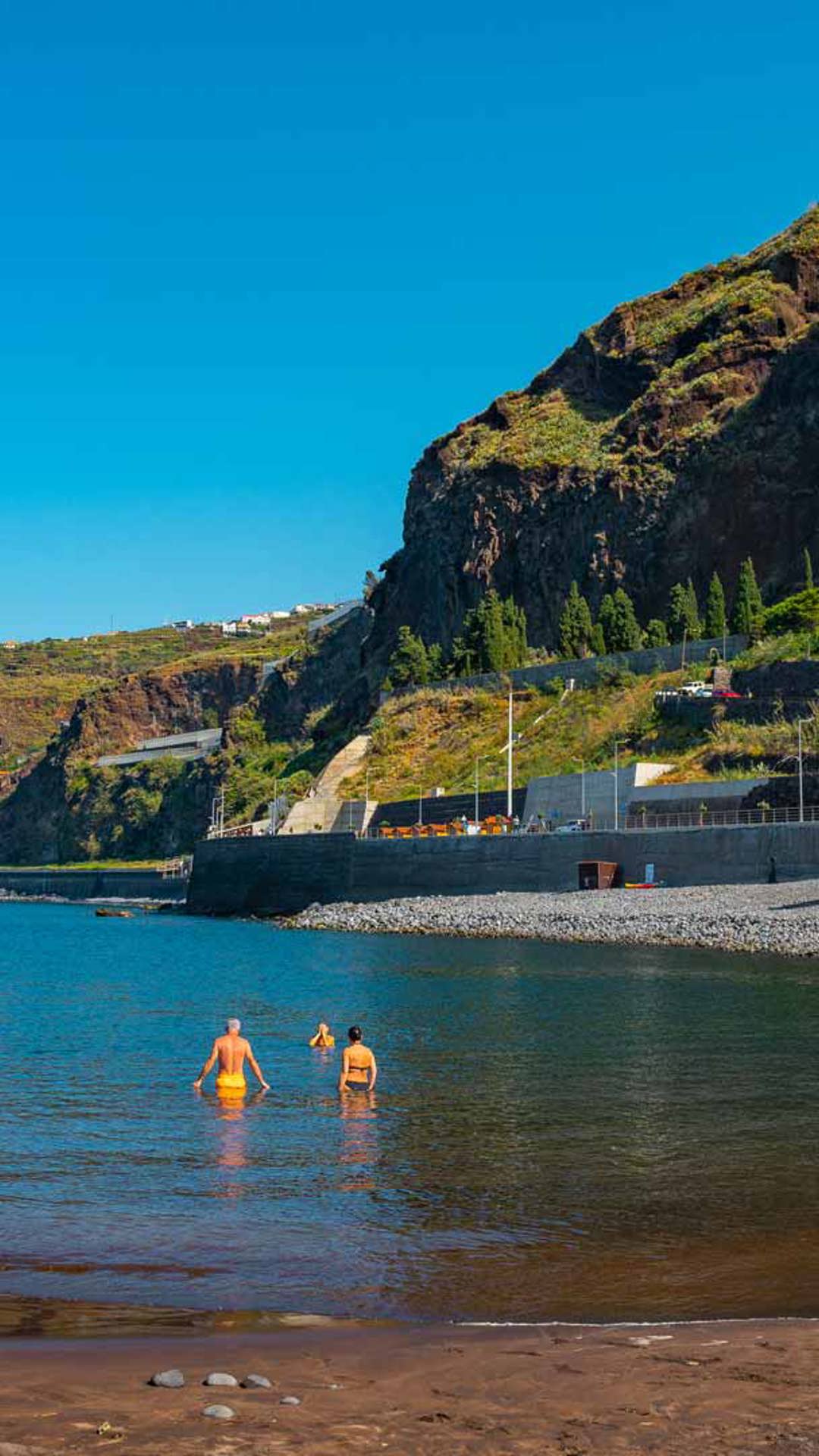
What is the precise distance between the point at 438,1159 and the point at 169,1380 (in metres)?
8.99

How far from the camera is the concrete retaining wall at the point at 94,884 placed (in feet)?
442

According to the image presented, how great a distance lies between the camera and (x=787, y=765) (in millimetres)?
70625

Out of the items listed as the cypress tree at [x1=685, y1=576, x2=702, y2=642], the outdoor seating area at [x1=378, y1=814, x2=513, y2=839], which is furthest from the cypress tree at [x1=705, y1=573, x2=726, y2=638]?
the outdoor seating area at [x1=378, y1=814, x2=513, y2=839]

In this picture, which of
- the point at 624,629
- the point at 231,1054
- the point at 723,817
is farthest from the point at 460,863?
the point at 231,1054

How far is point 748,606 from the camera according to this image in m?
99.7

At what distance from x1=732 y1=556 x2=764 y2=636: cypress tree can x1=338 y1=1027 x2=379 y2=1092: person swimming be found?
79476mm

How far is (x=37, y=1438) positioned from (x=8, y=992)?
1477 inches

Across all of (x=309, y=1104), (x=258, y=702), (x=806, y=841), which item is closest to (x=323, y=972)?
(x=806, y=841)

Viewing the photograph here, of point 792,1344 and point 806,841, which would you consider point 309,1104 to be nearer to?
point 792,1344

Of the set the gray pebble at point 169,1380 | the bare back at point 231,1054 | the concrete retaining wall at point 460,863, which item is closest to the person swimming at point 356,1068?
the bare back at point 231,1054

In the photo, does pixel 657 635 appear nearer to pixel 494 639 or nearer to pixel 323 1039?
pixel 494 639

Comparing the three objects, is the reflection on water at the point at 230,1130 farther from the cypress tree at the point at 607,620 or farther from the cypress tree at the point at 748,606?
the cypress tree at the point at 607,620

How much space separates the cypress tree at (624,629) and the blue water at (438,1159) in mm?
74291

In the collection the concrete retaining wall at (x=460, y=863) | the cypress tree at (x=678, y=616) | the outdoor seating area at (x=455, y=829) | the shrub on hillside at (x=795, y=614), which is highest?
the cypress tree at (x=678, y=616)
